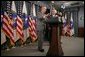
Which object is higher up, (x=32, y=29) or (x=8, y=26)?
(x=8, y=26)

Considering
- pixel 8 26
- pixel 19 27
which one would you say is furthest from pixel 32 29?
pixel 8 26

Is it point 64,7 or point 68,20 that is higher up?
point 64,7

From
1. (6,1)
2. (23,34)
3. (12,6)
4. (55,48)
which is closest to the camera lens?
(55,48)

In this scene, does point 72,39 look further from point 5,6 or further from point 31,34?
point 5,6

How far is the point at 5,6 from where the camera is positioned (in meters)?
6.31

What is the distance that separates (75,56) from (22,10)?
3326mm

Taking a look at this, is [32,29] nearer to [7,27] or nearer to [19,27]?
[19,27]

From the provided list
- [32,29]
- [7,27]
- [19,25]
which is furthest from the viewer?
[32,29]

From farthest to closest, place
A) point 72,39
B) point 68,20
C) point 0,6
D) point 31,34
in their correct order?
1. point 68,20
2. point 72,39
3. point 31,34
4. point 0,6

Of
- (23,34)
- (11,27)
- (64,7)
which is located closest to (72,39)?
(64,7)

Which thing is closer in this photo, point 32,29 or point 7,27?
point 7,27

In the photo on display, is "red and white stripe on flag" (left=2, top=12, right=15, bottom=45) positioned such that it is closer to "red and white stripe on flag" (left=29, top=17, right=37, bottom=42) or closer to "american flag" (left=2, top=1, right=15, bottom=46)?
"american flag" (left=2, top=1, right=15, bottom=46)

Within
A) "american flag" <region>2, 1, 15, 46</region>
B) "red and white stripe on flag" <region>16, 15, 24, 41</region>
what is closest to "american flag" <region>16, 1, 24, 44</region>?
"red and white stripe on flag" <region>16, 15, 24, 41</region>

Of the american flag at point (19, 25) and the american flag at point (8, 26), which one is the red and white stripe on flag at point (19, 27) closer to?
the american flag at point (19, 25)
